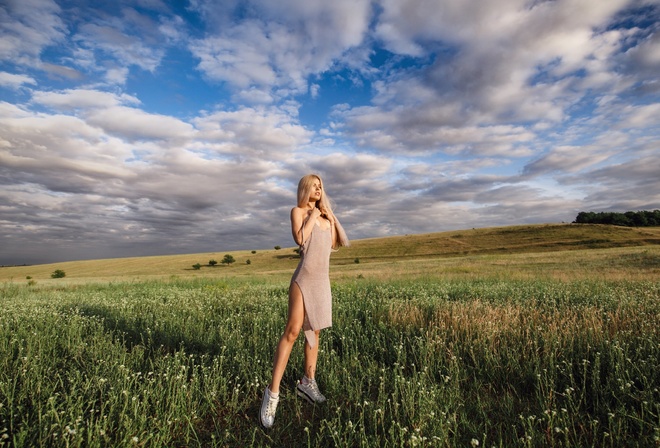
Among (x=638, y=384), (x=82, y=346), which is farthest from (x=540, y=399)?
(x=82, y=346)

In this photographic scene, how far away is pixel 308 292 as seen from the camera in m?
4.35

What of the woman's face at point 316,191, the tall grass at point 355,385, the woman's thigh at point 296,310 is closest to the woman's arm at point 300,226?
the woman's face at point 316,191

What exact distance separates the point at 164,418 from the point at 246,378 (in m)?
1.33

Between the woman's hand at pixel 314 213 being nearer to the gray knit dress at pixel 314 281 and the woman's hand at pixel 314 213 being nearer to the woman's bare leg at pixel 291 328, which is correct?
the gray knit dress at pixel 314 281

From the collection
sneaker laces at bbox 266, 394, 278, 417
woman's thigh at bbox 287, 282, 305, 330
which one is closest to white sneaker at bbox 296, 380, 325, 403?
sneaker laces at bbox 266, 394, 278, 417

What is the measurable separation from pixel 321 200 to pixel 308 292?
51.1 inches

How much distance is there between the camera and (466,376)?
4.98 metres

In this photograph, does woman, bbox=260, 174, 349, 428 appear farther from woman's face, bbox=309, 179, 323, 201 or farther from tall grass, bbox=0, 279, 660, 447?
tall grass, bbox=0, 279, 660, 447

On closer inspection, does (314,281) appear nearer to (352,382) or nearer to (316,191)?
(316,191)

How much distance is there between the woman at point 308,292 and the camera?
4.30 metres

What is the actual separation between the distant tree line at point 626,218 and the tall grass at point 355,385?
95.1 meters

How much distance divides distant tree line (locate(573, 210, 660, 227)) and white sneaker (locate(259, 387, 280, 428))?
9870 centimetres

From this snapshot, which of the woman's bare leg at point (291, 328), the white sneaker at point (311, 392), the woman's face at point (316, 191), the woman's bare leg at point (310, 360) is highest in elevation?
the woman's face at point (316, 191)

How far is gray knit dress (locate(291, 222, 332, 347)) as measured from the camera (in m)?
4.34
